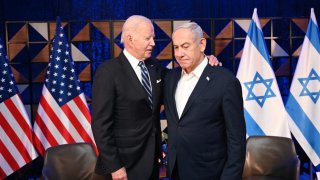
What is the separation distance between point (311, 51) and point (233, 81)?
2724mm

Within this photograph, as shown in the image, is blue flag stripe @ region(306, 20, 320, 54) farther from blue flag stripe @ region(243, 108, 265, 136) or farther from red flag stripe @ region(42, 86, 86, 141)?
red flag stripe @ region(42, 86, 86, 141)

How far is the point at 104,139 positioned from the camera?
242 centimetres

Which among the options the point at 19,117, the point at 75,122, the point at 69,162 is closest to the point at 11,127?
the point at 19,117

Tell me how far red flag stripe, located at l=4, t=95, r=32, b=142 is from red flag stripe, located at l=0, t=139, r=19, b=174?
0.84 ft

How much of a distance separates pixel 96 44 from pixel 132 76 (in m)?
2.93

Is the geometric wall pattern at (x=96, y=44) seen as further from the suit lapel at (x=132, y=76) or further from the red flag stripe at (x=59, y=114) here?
the suit lapel at (x=132, y=76)

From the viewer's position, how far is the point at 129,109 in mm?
2459

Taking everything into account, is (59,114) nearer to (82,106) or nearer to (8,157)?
(82,106)

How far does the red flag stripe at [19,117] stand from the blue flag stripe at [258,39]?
8.69ft

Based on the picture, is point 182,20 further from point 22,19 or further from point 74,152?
point 74,152

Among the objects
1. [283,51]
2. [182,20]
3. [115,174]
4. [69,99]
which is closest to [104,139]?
[115,174]

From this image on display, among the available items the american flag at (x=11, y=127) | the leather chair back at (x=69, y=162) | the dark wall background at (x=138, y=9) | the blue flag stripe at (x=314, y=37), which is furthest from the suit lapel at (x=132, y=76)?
the dark wall background at (x=138, y=9)

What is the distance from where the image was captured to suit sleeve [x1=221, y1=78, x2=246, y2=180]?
7.05ft

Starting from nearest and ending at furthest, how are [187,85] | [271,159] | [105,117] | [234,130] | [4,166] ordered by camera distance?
[234,130] < [187,85] < [105,117] < [271,159] < [4,166]
